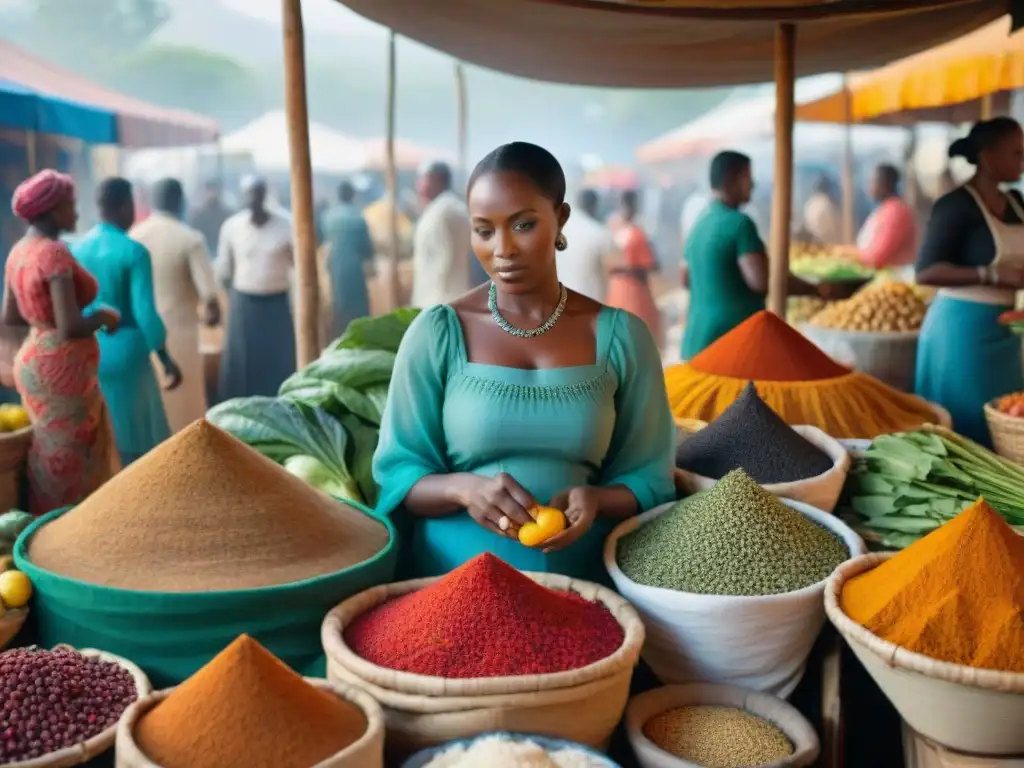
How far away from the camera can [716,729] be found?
4.34ft

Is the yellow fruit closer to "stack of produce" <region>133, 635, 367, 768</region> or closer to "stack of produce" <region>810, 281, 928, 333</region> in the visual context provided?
"stack of produce" <region>133, 635, 367, 768</region>

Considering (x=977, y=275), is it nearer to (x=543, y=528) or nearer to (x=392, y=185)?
(x=543, y=528)

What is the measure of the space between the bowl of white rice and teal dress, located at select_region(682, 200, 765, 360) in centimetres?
248

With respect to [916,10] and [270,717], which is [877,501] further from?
[916,10]

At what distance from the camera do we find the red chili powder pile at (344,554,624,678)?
3.84 ft

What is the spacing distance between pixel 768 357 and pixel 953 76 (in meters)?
3.32

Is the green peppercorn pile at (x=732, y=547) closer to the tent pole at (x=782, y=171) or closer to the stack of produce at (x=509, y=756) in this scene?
the stack of produce at (x=509, y=756)

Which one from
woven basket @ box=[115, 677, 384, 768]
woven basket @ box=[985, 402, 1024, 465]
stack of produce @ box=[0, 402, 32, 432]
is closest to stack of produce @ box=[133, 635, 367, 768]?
woven basket @ box=[115, 677, 384, 768]

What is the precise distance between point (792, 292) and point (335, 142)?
7.14 metres

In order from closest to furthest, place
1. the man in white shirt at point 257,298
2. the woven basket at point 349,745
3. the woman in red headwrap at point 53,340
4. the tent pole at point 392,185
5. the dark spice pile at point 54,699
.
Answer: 1. the woven basket at point 349,745
2. the dark spice pile at point 54,699
3. the woman in red headwrap at point 53,340
4. the tent pole at point 392,185
5. the man in white shirt at point 257,298

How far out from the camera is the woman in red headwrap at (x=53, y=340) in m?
2.86

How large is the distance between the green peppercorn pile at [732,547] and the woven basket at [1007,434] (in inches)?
43.4

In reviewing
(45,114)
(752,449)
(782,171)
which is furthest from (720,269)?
(45,114)

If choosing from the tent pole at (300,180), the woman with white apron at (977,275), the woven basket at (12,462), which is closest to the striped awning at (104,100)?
the woven basket at (12,462)
